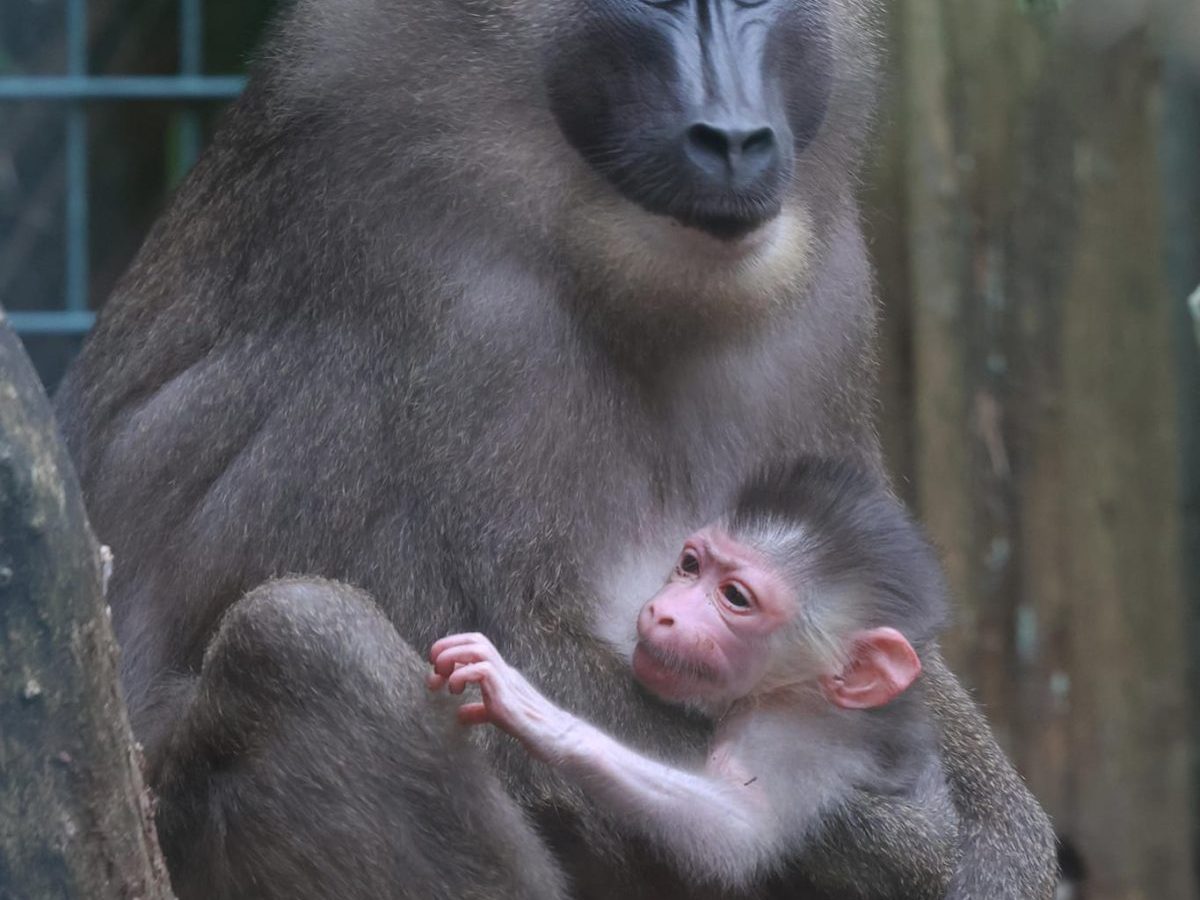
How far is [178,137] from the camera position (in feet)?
22.4

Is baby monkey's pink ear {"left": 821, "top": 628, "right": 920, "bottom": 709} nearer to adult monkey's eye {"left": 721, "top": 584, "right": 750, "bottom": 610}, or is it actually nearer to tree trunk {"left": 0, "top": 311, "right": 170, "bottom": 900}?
adult monkey's eye {"left": 721, "top": 584, "right": 750, "bottom": 610}

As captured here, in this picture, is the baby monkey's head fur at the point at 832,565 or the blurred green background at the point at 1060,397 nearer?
the baby monkey's head fur at the point at 832,565

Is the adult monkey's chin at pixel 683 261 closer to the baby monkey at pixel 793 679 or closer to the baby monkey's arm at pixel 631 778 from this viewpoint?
the baby monkey at pixel 793 679

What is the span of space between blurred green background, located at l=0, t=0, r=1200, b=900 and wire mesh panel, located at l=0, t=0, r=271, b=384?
2348 mm

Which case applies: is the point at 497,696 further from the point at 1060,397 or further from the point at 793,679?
Answer: the point at 1060,397

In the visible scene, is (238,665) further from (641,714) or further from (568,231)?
(568,231)

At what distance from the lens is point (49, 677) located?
8.39 feet

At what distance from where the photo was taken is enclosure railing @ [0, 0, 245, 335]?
6.33 m

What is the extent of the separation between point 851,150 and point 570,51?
781 mm

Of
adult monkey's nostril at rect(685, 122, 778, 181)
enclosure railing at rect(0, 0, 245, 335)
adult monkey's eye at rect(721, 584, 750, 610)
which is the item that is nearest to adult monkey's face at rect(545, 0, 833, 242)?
adult monkey's nostril at rect(685, 122, 778, 181)

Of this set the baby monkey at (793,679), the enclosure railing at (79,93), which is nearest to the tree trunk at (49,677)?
the baby monkey at (793,679)

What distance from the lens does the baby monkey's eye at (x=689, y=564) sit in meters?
3.82

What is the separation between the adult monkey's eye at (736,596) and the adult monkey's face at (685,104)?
619 mm

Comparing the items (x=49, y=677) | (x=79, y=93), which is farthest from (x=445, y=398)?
(x=79, y=93)
